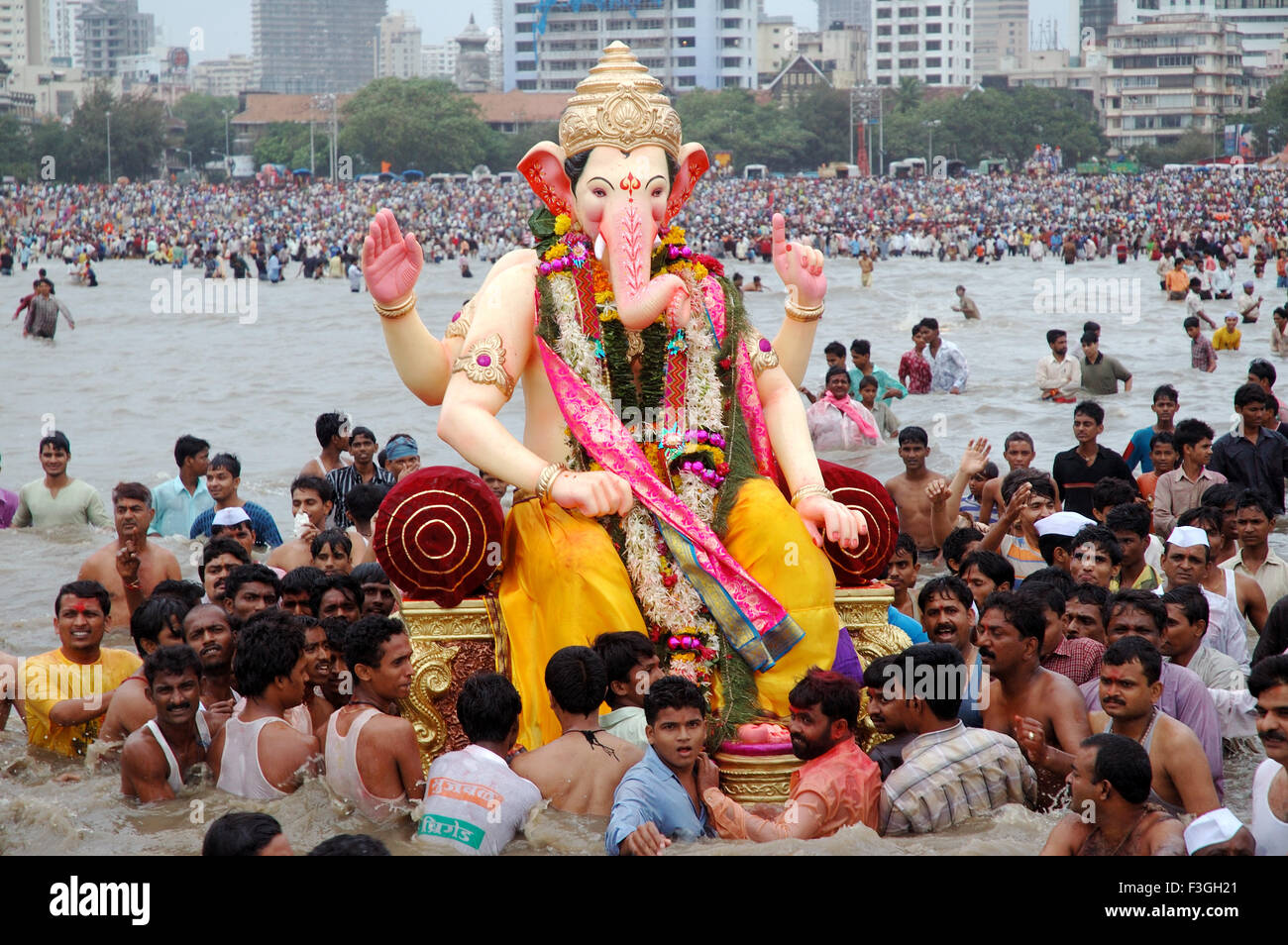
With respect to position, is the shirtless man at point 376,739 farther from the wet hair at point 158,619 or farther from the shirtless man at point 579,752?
the wet hair at point 158,619

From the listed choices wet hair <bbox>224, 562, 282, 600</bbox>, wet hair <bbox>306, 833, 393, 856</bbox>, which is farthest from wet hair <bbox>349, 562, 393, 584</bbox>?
wet hair <bbox>306, 833, 393, 856</bbox>

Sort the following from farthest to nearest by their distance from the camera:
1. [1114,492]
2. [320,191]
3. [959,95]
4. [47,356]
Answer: [959,95]
[320,191]
[47,356]
[1114,492]

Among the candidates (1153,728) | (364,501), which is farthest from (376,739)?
(364,501)

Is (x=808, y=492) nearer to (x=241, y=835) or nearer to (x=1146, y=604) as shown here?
(x=1146, y=604)

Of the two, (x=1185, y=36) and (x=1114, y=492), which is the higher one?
(x=1185, y=36)

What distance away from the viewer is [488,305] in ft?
19.7

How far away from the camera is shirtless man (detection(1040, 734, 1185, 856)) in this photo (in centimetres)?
401

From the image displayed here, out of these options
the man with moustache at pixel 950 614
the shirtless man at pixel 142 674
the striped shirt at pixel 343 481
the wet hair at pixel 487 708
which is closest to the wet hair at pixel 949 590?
the man with moustache at pixel 950 614

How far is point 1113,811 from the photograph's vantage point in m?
4.07

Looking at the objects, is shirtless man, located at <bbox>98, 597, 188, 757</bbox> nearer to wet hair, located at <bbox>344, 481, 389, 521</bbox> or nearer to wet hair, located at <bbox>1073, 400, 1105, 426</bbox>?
wet hair, located at <bbox>344, 481, 389, 521</bbox>

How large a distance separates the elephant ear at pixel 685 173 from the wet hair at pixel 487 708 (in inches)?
92.5

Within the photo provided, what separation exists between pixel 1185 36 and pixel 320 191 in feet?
200
